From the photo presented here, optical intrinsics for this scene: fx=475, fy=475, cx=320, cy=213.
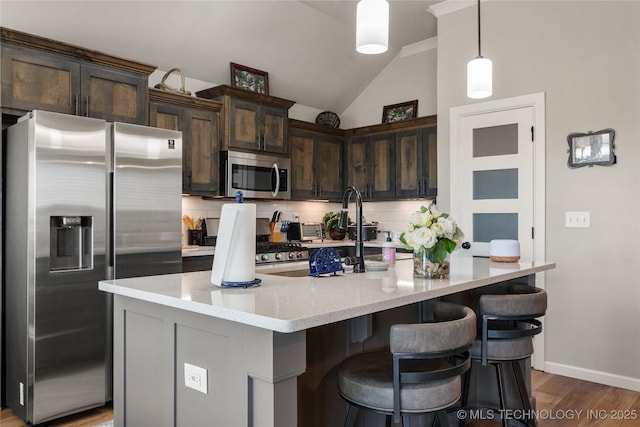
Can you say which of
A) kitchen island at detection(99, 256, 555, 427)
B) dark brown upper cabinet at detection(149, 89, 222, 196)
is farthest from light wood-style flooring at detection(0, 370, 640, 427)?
dark brown upper cabinet at detection(149, 89, 222, 196)

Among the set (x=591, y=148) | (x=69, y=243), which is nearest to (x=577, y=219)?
(x=591, y=148)

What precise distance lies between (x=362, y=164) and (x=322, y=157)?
48 centimetres

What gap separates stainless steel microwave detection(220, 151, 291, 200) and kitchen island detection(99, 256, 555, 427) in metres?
2.26

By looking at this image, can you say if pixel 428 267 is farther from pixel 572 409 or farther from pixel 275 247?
pixel 275 247

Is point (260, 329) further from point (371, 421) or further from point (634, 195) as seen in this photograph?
point (634, 195)

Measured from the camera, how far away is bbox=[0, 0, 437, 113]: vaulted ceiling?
11.4 ft

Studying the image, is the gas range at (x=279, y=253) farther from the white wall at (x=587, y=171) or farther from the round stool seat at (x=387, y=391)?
the round stool seat at (x=387, y=391)

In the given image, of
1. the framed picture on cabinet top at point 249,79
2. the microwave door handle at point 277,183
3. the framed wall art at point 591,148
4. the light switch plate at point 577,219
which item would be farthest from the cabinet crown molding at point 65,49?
the light switch plate at point 577,219

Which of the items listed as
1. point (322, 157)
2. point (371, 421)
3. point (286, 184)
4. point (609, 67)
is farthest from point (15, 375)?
point (609, 67)

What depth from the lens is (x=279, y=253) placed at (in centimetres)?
425

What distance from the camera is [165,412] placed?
1719 millimetres

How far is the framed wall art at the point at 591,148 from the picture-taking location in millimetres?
3350

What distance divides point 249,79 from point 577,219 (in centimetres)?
319

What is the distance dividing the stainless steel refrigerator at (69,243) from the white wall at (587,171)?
290 cm
